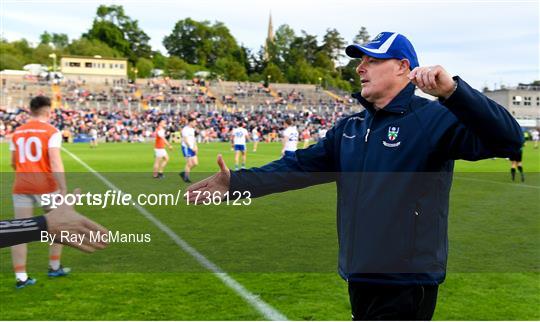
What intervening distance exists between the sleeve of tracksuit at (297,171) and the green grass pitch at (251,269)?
2264 millimetres

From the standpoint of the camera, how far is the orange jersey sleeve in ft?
21.2

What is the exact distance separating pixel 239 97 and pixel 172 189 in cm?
6976

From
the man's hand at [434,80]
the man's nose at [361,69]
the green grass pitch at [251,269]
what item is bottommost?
the green grass pitch at [251,269]

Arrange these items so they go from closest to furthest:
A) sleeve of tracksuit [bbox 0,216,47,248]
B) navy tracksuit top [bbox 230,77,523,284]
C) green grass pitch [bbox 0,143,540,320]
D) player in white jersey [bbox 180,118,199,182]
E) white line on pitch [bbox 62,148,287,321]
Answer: sleeve of tracksuit [bbox 0,216,47,248] → navy tracksuit top [bbox 230,77,523,284] → white line on pitch [bbox 62,148,287,321] → green grass pitch [bbox 0,143,540,320] → player in white jersey [bbox 180,118,199,182]

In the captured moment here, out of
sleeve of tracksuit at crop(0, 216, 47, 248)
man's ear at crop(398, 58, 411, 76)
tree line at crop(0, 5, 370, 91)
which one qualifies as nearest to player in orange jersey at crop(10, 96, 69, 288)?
sleeve of tracksuit at crop(0, 216, 47, 248)

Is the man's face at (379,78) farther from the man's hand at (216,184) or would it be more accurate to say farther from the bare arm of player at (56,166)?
the bare arm of player at (56,166)

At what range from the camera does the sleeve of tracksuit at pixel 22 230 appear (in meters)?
2.48

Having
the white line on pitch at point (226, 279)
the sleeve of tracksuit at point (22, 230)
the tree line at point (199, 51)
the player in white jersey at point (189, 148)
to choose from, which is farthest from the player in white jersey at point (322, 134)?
the tree line at point (199, 51)

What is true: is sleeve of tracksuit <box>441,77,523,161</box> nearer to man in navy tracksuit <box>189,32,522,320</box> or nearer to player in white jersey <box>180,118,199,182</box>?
man in navy tracksuit <box>189,32,522,320</box>

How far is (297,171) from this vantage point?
3.56m

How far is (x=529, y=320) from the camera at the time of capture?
17.6 feet

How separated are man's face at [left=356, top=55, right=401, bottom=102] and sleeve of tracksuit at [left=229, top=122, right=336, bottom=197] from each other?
0.42 metres

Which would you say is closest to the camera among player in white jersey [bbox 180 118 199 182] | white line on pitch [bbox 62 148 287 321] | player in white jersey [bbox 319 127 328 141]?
player in white jersey [bbox 319 127 328 141]

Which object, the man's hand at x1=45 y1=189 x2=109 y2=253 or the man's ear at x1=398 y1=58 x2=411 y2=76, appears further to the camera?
the man's ear at x1=398 y1=58 x2=411 y2=76
